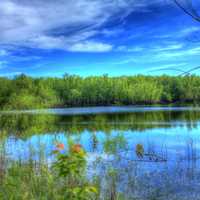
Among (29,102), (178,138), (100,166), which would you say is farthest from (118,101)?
(100,166)

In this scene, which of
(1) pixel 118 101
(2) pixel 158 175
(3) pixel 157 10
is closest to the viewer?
(3) pixel 157 10

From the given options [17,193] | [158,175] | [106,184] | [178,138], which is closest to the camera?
[17,193]

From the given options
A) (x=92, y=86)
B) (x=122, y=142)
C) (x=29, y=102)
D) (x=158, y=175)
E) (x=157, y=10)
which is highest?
(x=92, y=86)

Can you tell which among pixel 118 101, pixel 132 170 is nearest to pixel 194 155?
pixel 132 170

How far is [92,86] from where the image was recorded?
347 feet

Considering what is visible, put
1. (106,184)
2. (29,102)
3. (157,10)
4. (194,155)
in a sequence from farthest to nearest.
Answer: (29,102)
(194,155)
(106,184)
(157,10)

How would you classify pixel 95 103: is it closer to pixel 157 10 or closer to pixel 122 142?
pixel 122 142

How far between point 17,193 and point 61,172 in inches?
81.9

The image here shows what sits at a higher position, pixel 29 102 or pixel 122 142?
pixel 29 102

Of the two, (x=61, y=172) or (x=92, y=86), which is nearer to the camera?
(x=61, y=172)

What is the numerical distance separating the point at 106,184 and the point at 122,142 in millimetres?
5459

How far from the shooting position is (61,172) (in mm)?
3871

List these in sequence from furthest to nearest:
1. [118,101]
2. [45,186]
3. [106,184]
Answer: [118,101] → [106,184] → [45,186]

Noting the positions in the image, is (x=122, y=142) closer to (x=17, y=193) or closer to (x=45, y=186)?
(x=45, y=186)
